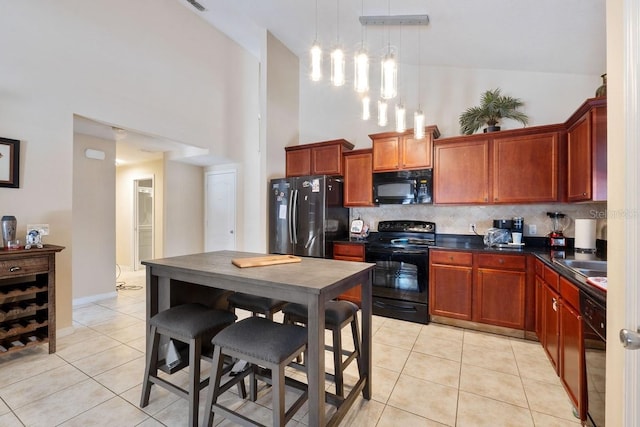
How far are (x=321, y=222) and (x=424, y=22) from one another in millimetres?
2444

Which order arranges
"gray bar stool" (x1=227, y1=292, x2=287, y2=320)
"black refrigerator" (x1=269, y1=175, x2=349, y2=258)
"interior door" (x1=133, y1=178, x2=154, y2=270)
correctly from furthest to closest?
"interior door" (x1=133, y1=178, x2=154, y2=270) < "black refrigerator" (x1=269, y1=175, x2=349, y2=258) < "gray bar stool" (x1=227, y1=292, x2=287, y2=320)

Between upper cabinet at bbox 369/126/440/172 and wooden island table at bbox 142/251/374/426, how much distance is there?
2.02m

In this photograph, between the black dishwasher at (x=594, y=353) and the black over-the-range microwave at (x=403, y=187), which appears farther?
the black over-the-range microwave at (x=403, y=187)

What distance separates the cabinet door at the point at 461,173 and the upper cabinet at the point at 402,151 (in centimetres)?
13

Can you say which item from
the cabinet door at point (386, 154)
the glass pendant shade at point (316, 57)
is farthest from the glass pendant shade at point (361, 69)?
the cabinet door at point (386, 154)

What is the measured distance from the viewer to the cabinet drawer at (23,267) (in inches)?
86.7

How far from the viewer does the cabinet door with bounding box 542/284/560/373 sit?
1996mm

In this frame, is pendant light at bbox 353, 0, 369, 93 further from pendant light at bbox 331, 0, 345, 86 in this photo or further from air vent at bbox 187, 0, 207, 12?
air vent at bbox 187, 0, 207, 12

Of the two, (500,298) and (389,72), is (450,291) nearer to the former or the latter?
(500,298)

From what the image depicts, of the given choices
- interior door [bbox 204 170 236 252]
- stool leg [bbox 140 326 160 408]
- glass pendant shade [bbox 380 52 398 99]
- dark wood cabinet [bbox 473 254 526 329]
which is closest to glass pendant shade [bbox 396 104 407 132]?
glass pendant shade [bbox 380 52 398 99]

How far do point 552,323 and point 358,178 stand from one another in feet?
8.21

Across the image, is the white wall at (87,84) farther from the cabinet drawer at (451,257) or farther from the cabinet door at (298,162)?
the cabinet drawer at (451,257)

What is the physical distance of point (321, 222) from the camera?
11.9 feet

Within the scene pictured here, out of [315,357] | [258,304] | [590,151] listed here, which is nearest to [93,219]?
[258,304]
